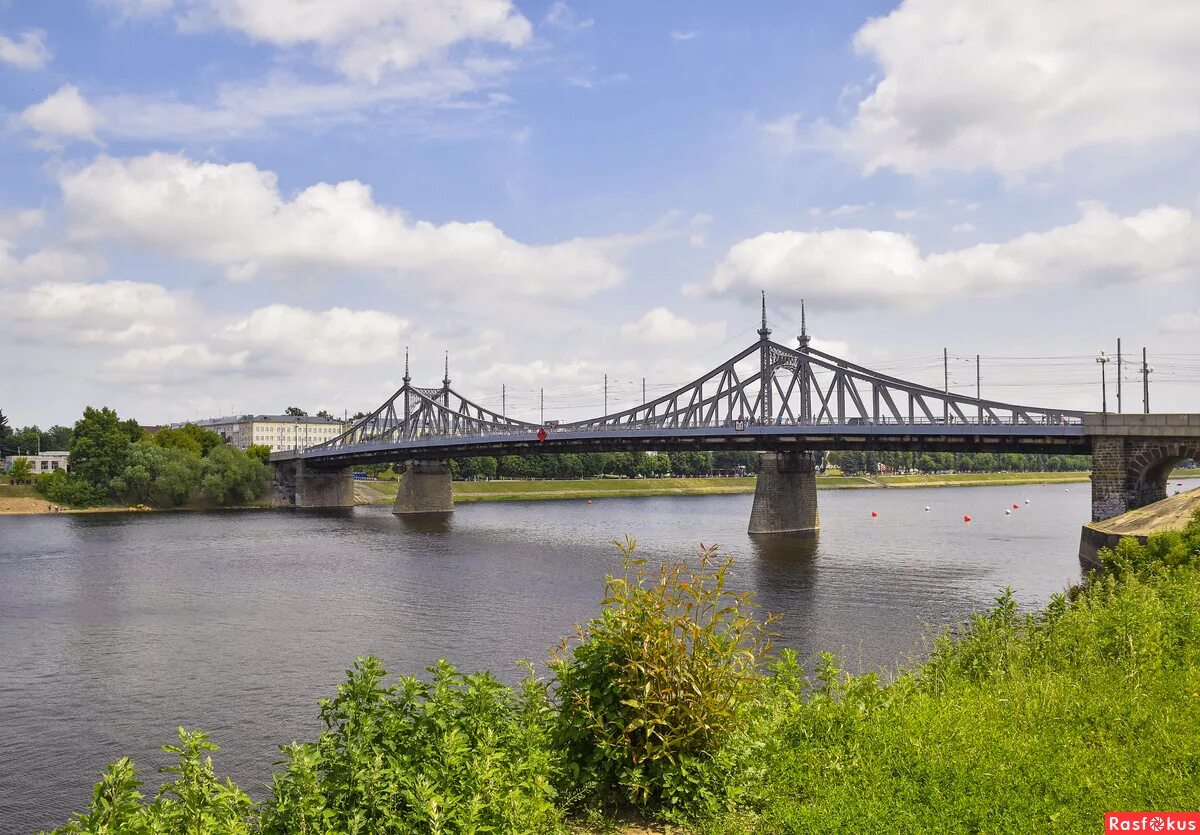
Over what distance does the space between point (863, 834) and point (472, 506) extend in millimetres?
98789

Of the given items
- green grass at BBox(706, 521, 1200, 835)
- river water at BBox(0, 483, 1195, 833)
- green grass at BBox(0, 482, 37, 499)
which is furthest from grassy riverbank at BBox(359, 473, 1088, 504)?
green grass at BBox(706, 521, 1200, 835)

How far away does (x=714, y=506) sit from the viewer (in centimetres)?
10438

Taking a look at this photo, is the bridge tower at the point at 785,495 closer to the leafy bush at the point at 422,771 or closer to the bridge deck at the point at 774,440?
the bridge deck at the point at 774,440

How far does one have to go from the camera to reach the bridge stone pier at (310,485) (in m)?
104

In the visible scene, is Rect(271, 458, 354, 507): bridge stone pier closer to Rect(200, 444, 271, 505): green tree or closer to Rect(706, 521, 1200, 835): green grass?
Rect(200, 444, 271, 505): green tree

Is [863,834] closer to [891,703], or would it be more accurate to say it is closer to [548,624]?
[891,703]

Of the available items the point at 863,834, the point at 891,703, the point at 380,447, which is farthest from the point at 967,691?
the point at 380,447

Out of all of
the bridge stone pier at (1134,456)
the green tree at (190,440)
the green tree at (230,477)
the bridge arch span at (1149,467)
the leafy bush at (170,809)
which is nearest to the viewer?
the leafy bush at (170,809)

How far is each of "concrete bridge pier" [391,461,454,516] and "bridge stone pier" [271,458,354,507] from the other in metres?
14.4

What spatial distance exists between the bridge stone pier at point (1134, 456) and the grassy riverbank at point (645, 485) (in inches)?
3001

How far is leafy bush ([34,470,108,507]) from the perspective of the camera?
90.6 m

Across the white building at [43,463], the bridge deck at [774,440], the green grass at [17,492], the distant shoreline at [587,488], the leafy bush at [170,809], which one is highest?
the bridge deck at [774,440]

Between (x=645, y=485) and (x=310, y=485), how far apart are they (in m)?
47.1

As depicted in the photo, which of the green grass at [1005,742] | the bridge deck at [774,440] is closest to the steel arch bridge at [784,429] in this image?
the bridge deck at [774,440]
